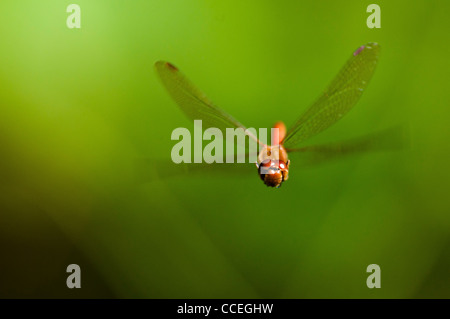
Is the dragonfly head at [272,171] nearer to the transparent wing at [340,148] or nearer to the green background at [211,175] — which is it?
the transparent wing at [340,148]

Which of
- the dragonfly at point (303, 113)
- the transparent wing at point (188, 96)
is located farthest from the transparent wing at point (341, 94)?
the transparent wing at point (188, 96)

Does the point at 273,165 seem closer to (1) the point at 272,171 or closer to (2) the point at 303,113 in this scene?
(1) the point at 272,171

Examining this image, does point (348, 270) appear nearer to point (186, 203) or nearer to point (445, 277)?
point (445, 277)

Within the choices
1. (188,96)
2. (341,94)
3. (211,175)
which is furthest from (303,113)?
(211,175)

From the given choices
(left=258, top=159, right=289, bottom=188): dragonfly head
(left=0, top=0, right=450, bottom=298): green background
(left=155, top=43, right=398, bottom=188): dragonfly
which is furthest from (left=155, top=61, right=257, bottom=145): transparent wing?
(left=0, top=0, right=450, bottom=298): green background

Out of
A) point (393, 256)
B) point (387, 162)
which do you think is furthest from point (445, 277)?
point (387, 162)

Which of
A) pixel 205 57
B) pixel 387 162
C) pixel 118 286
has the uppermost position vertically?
pixel 205 57
